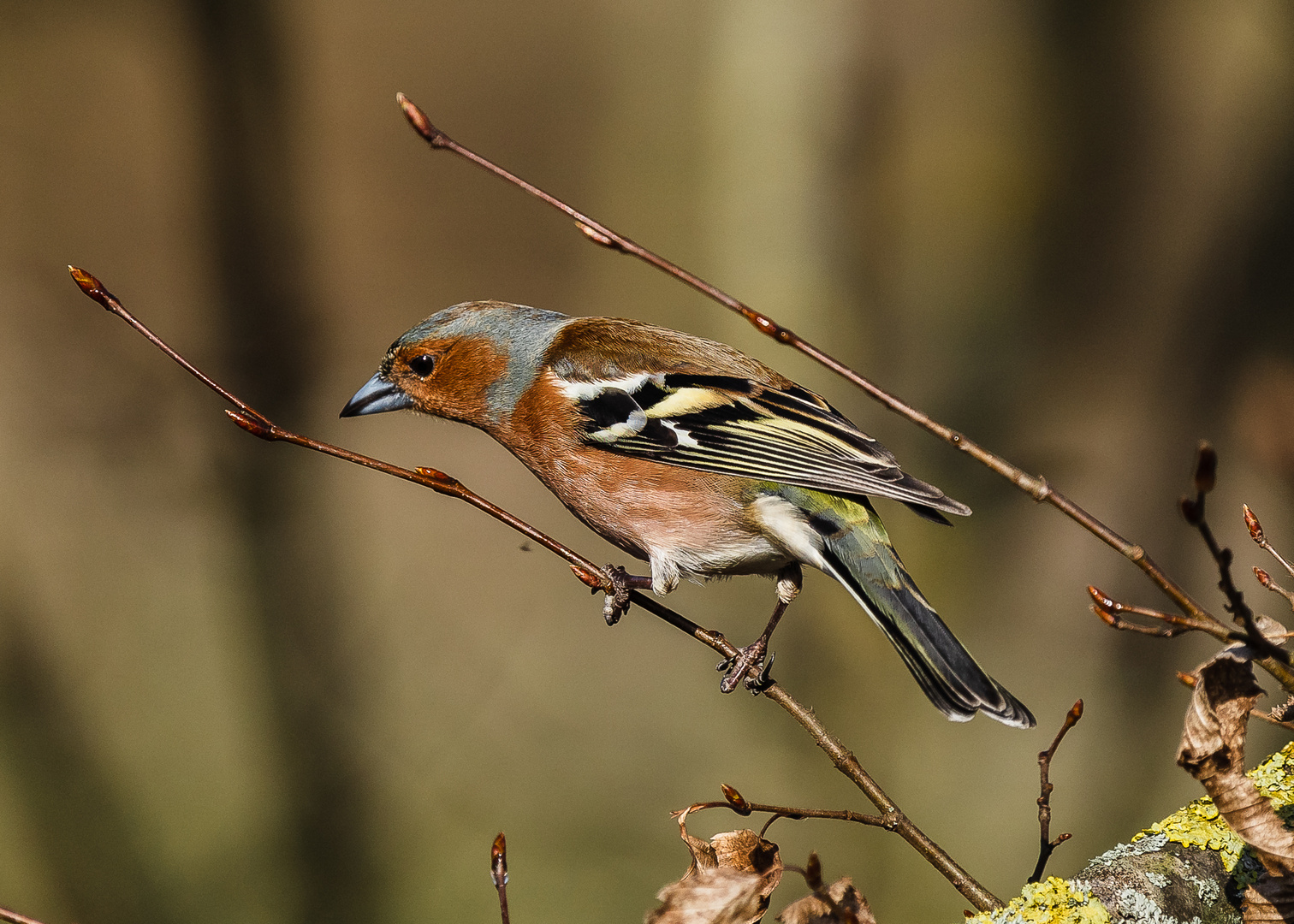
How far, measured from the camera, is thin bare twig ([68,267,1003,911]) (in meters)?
1.83

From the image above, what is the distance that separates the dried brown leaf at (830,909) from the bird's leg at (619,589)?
1062 mm

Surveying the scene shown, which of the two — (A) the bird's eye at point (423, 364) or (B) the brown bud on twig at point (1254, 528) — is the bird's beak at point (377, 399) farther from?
(B) the brown bud on twig at point (1254, 528)

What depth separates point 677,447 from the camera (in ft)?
9.53

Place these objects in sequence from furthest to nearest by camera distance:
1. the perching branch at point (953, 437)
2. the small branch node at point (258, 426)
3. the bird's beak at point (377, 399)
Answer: the bird's beak at point (377, 399) < the small branch node at point (258, 426) < the perching branch at point (953, 437)

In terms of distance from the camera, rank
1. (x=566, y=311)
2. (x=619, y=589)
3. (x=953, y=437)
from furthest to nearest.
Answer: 1. (x=566, y=311)
2. (x=619, y=589)
3. (x=953, y=437)

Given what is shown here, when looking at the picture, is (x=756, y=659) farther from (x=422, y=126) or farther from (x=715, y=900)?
(x=422, y=126)

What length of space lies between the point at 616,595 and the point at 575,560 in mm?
506

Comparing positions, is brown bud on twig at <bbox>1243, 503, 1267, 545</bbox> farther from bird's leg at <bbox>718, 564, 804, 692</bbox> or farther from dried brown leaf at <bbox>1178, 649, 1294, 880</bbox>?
bird's leg at <bbox>718, 564, 804, 692</bbox>

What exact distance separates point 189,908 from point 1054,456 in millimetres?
5334

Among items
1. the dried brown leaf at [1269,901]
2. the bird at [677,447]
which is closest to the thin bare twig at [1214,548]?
the dried brown leaf at [1269,901]

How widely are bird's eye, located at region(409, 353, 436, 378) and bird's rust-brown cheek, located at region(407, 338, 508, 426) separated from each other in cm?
2

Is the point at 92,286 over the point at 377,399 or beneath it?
over

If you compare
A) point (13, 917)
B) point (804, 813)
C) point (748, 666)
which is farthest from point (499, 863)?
point (748, 666)

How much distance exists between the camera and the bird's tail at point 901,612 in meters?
2.35
